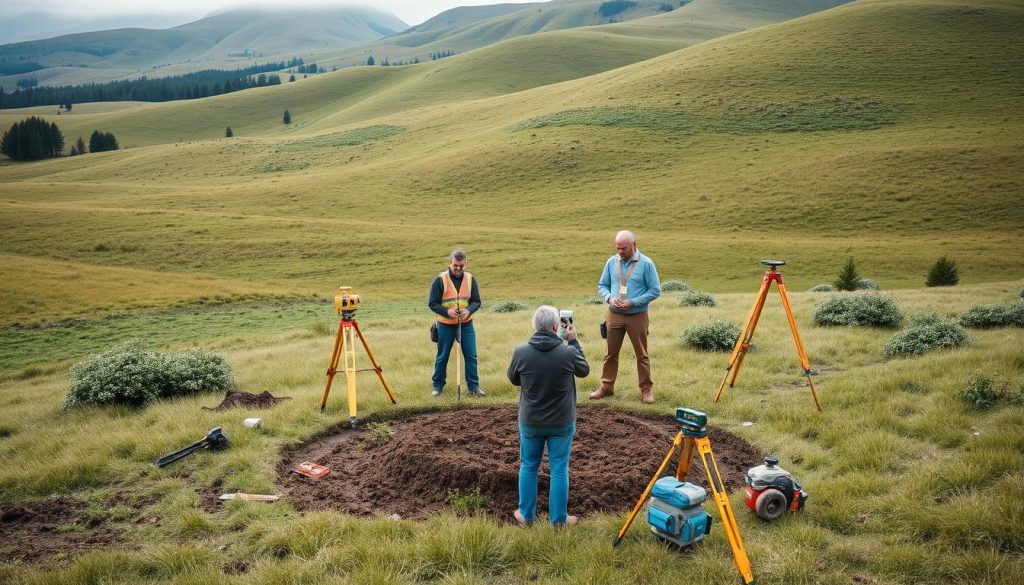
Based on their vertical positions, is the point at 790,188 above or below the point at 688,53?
below

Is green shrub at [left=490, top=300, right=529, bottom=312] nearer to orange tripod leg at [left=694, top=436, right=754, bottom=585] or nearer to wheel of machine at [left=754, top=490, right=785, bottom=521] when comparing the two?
wheel of machine at [left=754, top=490, right=785, bottom=521]

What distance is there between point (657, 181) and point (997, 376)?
49091 mm

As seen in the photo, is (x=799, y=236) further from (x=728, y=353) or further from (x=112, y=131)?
(x=112, y=131)

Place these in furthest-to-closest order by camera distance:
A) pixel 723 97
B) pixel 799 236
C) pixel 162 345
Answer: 1. pixel 723 97
2. pixel 799 236
3. pixel 162 345

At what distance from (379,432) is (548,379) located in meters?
4.66

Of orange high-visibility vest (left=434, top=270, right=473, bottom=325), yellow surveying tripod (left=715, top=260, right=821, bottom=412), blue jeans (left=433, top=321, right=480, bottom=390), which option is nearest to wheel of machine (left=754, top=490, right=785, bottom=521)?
yellow surveying tripod (left=715, top=260, right=821, bottom=412)

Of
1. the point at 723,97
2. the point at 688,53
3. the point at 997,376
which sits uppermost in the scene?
the point at 688,53

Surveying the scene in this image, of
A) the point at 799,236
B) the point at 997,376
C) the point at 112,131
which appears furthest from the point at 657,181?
the point at 112,131

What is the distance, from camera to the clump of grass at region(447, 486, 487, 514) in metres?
7.60

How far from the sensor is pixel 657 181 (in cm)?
5666

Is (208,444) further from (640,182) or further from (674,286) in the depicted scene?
(640,182)

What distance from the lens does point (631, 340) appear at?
37.7 feet

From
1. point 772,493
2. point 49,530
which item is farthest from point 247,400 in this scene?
point 772,493

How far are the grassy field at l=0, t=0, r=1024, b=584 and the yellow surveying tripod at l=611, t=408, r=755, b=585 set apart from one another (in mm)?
288
